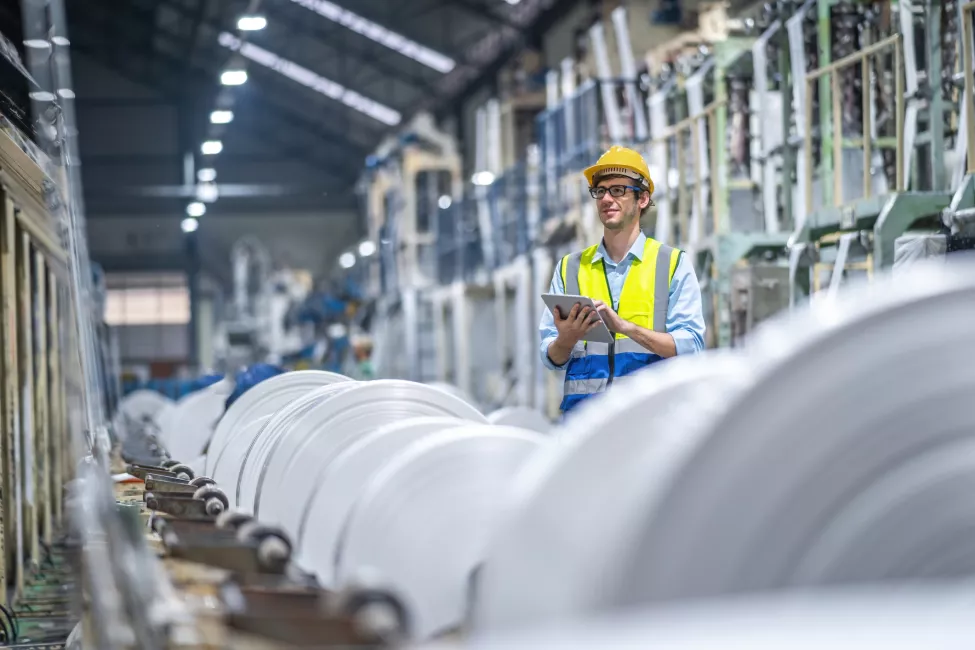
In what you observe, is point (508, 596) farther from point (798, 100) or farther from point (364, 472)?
point (798, 100)

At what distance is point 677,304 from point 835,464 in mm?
2430

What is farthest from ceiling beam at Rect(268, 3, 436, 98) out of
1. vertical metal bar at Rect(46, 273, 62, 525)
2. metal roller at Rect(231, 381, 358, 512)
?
metal roller at Rect(231, 381, 358, 512)

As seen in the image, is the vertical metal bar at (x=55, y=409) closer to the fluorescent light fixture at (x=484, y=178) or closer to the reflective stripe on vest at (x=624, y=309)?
the reflective stripe on vest at (x=624, y=309)

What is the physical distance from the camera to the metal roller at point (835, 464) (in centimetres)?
179

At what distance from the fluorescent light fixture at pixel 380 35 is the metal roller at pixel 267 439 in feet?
82.9

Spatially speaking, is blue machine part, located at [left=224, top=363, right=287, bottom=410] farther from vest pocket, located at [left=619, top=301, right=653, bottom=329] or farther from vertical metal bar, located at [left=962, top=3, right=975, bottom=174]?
vest pocket, located at [left=619, top=301, right=653, bottom=329]

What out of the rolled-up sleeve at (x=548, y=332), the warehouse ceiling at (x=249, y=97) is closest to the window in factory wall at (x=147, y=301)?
the warehouse ceiling at (x=249, y=97)

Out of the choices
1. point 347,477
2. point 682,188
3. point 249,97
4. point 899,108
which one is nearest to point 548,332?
point 347,477

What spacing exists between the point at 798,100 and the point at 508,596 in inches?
317

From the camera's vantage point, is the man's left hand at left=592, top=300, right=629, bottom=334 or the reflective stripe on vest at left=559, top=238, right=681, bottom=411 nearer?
the man's left hand at left=592, top=300, right=629, bottom=334

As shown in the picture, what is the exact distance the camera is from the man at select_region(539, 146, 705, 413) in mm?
4246

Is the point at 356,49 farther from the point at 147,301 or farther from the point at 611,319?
the point at 611,319

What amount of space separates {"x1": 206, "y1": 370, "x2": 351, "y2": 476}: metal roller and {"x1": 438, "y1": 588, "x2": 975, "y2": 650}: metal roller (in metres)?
4.06

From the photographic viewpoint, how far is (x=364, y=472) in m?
3.23
